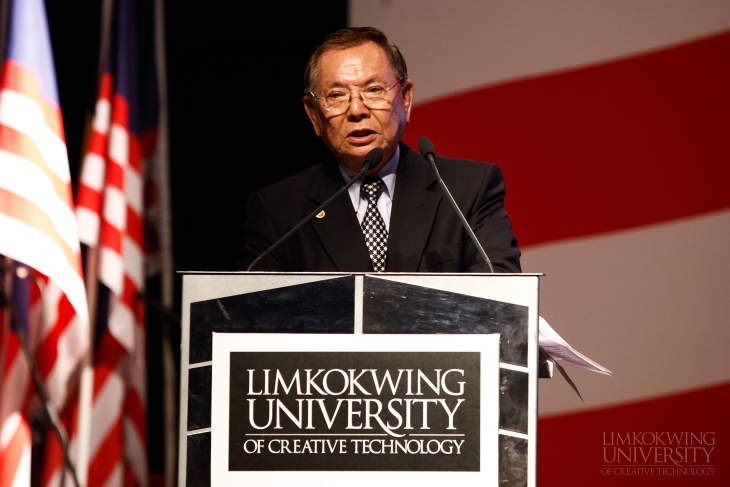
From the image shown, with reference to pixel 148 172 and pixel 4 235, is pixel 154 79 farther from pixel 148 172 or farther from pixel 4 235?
pixel 4 235

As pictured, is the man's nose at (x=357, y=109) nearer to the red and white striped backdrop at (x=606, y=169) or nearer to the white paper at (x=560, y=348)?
the white paper at (x=560, y=348)

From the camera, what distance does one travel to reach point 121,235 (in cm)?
276

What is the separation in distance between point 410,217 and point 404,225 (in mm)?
30

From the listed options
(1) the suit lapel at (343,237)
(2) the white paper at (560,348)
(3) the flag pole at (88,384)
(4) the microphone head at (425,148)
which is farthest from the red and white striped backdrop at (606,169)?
(2) the white paper at (560,348)

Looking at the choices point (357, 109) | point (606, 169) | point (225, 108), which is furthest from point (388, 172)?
point (606, 169)

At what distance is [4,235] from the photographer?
2.46m

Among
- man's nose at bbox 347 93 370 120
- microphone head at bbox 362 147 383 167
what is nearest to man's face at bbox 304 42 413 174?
man's nose at bbox 347 93 370 120

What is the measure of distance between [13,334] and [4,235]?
334mm

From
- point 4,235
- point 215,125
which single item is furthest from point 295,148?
point 4,235

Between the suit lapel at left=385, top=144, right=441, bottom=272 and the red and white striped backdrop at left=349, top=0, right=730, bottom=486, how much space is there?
1.09 m

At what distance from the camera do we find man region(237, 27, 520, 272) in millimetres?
2066

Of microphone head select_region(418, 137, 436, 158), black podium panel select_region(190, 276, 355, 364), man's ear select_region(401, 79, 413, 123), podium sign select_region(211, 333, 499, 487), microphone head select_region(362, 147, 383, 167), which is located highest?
man's ear select_region(401, 79, 413, 123)

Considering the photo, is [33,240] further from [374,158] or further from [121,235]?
[374,158]

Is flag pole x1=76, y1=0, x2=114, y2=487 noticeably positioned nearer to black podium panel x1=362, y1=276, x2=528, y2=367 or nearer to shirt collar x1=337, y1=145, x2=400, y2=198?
shirt collar x1=337, y1=145, x2=400, y2=198
